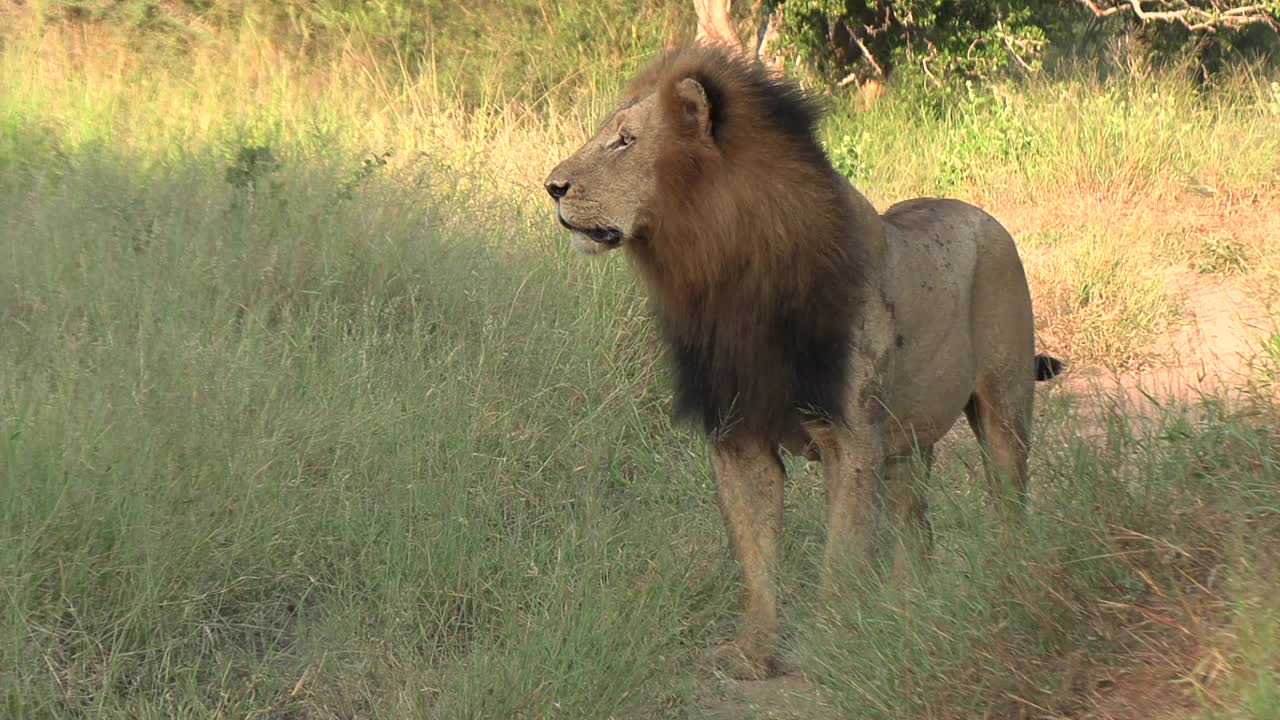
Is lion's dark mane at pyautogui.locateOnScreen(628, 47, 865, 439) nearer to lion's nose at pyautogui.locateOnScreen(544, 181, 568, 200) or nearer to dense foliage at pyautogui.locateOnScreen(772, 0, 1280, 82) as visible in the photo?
lion's nose at pyautogui.locateOnScreen(544, 181, 568, 200)

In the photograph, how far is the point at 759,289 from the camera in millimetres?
4043

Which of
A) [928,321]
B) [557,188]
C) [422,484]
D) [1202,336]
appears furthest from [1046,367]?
[1202,336]

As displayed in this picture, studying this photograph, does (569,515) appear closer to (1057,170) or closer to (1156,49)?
(1057,170)

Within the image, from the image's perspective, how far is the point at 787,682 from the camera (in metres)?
4.06

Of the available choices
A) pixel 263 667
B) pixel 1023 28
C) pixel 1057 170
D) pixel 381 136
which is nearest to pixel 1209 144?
pixel 1057 170

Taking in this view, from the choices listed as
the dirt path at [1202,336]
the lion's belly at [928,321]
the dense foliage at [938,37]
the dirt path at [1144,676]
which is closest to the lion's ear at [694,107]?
the lion's belly at [928,321]

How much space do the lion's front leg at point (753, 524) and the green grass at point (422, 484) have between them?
0.11 meters

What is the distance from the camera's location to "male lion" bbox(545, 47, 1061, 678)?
4.00 metres

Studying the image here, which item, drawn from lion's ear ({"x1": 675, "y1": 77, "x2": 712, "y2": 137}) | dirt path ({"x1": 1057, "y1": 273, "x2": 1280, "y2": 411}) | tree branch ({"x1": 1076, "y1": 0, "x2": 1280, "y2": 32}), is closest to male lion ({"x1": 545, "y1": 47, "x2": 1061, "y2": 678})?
lion's ear ({"x1": 675, "y1": 77, "x2": 712, "y2": 137})

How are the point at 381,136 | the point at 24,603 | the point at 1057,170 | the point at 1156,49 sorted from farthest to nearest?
the point at 1156,49
the point at 1057,170
the point at 381,136
the point at 24,603

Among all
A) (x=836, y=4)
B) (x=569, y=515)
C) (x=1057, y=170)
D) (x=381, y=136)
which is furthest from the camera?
(x=836, y=4)

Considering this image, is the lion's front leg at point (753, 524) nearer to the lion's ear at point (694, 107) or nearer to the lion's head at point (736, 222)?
the lion's head at point (736, 222)

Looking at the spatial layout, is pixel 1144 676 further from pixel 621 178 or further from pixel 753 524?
pixel 621 178

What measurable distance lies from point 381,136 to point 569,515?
3109 mm
